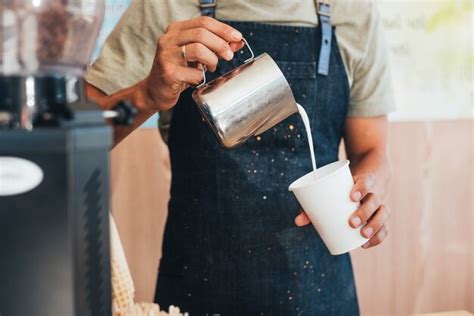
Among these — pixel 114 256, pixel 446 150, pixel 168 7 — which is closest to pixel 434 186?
pixel 446 150

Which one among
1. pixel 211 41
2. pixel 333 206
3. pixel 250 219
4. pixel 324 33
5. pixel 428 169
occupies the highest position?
pixel 211 41

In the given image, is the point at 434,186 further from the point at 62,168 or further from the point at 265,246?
the point at 62,168

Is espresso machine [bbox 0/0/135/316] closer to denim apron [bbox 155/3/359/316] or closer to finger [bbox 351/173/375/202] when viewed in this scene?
finger [bbox 351/173/375/202]

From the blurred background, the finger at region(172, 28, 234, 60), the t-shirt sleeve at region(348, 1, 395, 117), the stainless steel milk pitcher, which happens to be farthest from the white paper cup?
the blurred background

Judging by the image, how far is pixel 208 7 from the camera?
1370mm

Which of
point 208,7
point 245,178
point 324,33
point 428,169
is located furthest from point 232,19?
point 428,169

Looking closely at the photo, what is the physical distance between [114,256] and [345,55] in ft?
2.46

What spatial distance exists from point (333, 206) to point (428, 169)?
1.14 m

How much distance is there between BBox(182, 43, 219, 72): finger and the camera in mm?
1050

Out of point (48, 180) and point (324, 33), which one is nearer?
point (48, 180)

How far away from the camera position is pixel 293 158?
1.37 meters

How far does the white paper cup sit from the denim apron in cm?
20

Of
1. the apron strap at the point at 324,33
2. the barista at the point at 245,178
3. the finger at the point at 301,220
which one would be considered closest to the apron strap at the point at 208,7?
the barista at the point at 245,178

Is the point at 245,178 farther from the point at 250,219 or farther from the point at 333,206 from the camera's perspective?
the point at 333,206
